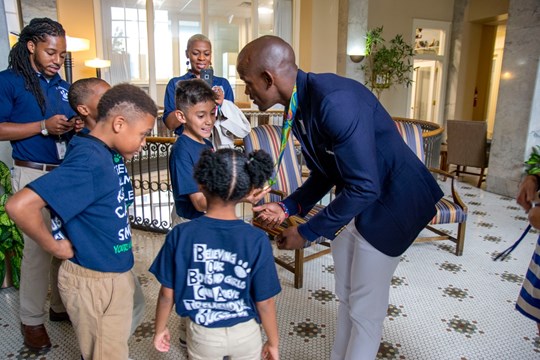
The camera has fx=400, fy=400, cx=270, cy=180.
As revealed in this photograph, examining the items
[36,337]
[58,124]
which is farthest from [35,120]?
[36,337]

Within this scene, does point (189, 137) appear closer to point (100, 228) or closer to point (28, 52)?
point (100, 228)

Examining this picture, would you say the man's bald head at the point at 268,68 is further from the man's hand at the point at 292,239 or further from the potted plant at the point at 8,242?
the potted plant at the point at 8,242

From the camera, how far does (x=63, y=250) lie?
1365mm

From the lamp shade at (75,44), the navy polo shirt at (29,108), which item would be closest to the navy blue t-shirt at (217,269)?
the navy polo shirt at (29,108)

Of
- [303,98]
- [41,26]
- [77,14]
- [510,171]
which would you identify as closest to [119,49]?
[77,14]

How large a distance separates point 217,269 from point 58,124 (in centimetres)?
131

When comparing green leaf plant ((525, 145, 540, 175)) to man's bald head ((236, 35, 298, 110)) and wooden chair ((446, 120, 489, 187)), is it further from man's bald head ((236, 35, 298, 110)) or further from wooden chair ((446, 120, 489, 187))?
man's bald head ((236, 35, 298, 110))

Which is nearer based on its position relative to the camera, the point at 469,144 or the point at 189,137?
the point at 189,137

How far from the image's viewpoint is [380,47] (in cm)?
929

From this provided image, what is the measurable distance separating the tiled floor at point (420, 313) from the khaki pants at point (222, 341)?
974 mm

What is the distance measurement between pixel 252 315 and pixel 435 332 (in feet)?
5.38

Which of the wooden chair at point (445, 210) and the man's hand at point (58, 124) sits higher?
the man's hand at point (58, 124)

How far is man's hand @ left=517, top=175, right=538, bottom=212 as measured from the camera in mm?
1561

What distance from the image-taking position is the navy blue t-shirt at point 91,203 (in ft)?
4.05
